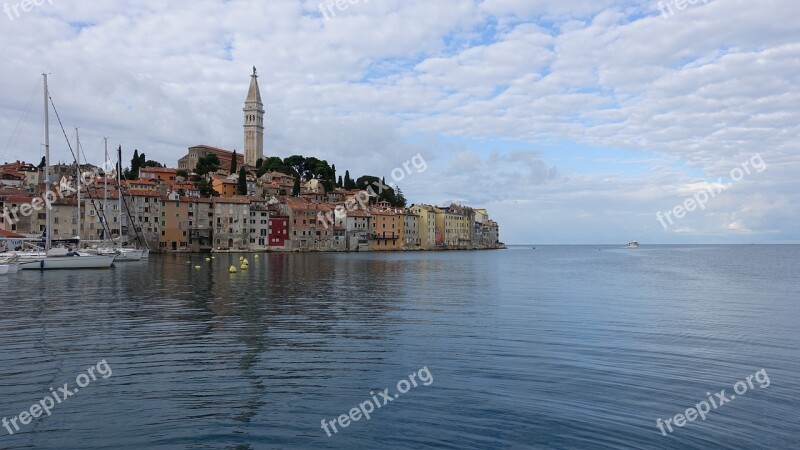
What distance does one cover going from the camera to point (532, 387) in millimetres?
10078

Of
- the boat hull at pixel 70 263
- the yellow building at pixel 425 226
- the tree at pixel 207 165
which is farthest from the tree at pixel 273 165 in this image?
the boat hull at pixel 70 263

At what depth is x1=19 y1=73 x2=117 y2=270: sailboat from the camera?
3869 centimetres

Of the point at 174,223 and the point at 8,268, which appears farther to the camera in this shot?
the point at 174,223

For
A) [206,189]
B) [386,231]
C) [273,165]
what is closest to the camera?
[206,189]

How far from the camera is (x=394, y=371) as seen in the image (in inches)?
438

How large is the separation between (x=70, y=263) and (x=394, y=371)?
3911 cm

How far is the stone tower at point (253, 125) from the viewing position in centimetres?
13200

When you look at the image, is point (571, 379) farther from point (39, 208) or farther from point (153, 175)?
point (153, 175)

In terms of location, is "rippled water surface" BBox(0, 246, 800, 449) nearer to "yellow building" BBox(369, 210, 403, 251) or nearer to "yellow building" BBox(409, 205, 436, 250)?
"yellow building" BBox(369, 210, 403, 251)

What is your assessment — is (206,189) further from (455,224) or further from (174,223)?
(455,224)

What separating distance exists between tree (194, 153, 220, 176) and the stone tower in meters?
15.2

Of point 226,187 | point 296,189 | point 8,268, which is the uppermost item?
point 296,189

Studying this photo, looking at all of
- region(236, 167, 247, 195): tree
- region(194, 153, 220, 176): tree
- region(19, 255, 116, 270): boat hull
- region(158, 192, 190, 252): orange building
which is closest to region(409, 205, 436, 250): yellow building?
region(236, 167, 247, 195): tree

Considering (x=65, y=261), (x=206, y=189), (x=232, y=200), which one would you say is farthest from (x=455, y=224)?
(x=65, y=261)
